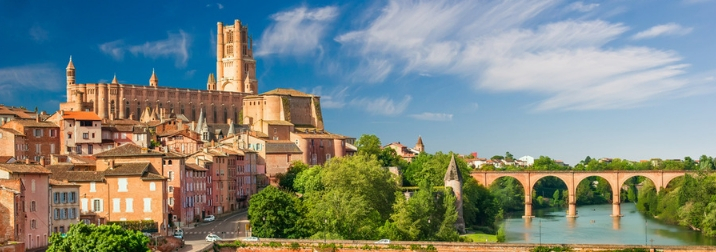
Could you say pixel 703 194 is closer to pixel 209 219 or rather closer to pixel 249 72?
pixel 209 219

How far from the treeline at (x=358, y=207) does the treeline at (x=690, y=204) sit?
47.1 feet

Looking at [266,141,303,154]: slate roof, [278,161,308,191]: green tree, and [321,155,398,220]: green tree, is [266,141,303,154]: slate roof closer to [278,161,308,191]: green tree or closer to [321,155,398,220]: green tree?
[278,161,308,191]: green tree

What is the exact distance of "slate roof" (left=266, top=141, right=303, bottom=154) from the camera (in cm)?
7518

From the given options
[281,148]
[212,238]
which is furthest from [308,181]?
A: [212,238]

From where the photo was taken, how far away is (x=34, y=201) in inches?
1521

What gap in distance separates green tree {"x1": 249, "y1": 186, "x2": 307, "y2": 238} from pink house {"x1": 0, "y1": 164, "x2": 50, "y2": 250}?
11.4 metres

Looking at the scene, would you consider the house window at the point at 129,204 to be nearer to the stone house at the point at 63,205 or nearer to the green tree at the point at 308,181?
the stone house at the point at 63,205

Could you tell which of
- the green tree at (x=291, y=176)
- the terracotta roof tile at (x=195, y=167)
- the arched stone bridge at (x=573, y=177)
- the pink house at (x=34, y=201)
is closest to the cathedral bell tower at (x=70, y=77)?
the green tree at (x=291, y=176)

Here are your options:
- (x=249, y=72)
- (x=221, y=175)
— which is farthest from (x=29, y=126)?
(x=249, y=72)

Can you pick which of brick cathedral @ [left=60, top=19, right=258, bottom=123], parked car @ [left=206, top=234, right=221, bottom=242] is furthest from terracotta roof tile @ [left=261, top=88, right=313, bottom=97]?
parked car @ [left=206, top=234, right=221, bottom=242]

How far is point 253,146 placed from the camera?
248 ft

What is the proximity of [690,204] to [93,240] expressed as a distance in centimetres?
5254

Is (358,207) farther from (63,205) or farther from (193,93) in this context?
(193,93)

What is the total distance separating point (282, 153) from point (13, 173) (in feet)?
129
